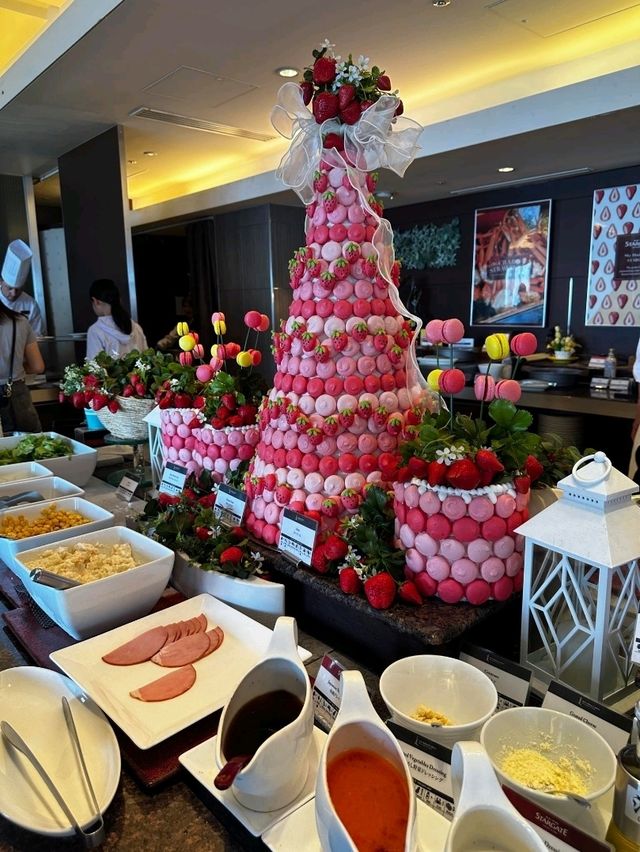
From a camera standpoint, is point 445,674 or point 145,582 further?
point 145,582

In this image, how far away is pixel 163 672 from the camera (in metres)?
0.92

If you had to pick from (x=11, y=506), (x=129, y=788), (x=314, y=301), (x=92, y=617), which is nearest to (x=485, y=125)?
(x=314, y=301)

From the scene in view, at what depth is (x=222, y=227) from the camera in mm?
5840

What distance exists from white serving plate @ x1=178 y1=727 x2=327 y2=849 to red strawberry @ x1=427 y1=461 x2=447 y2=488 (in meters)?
0.39

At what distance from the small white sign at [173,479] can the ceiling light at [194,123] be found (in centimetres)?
291

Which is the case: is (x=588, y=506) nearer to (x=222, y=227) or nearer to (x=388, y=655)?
(x=388, y=655)

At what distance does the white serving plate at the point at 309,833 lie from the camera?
628 millimetres

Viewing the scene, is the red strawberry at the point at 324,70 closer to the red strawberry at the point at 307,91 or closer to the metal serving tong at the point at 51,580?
the red strawberry at the point at 307,91

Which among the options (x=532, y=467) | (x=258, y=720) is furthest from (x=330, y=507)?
(x=258, y=720)

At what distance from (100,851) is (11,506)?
102 cm

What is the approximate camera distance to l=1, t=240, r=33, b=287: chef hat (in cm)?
352

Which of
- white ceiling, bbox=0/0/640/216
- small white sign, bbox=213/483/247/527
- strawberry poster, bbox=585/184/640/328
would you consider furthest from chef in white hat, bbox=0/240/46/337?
strawberry poster, bbox=585/184/640/328

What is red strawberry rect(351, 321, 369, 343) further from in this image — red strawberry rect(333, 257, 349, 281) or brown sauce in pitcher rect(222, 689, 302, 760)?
brown sauce in pitcher rect(222, 689, 302, 760)

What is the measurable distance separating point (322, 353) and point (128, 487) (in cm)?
89
